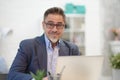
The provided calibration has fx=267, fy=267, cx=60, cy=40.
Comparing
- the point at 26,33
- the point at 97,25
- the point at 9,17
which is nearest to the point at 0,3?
the point at 9,17

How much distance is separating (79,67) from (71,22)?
346 cm

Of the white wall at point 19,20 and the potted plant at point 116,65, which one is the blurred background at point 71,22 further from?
the potted plant at point 116,65

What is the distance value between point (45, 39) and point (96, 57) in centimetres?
44

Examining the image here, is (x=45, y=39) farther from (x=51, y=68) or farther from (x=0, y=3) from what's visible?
(x=0, y=3)

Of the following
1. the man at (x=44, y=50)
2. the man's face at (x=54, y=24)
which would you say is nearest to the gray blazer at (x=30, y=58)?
the man at (x=44, y=50)

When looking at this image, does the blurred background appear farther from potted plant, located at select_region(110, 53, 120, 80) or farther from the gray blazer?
potted plant, located at select_region(110, 53, 120, 80)

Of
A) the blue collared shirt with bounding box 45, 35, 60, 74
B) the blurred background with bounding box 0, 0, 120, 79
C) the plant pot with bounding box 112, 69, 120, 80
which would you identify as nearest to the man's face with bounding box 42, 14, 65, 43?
the blue collared shirt with bounding box 45, 35, 60, 74

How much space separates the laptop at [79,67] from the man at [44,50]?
0.18 m

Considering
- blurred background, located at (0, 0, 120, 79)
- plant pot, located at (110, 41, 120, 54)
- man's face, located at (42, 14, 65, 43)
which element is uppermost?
man's face, located at (42, 14, 65, 43)

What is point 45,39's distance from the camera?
172 centimetres

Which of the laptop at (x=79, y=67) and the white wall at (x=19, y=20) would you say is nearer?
the laptop at (x=79, y=67)

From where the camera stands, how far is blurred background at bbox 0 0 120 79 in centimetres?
474

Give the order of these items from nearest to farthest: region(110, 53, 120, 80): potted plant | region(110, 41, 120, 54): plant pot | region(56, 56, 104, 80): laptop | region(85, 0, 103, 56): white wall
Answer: region(56, 56, 104, 80): laptop < region(110, 53, 120, 80): potted plant < region(110, 41, 120, 54): plant pot < region(85, 0, 103, 56): white wall

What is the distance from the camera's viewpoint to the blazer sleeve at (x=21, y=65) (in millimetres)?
1506
